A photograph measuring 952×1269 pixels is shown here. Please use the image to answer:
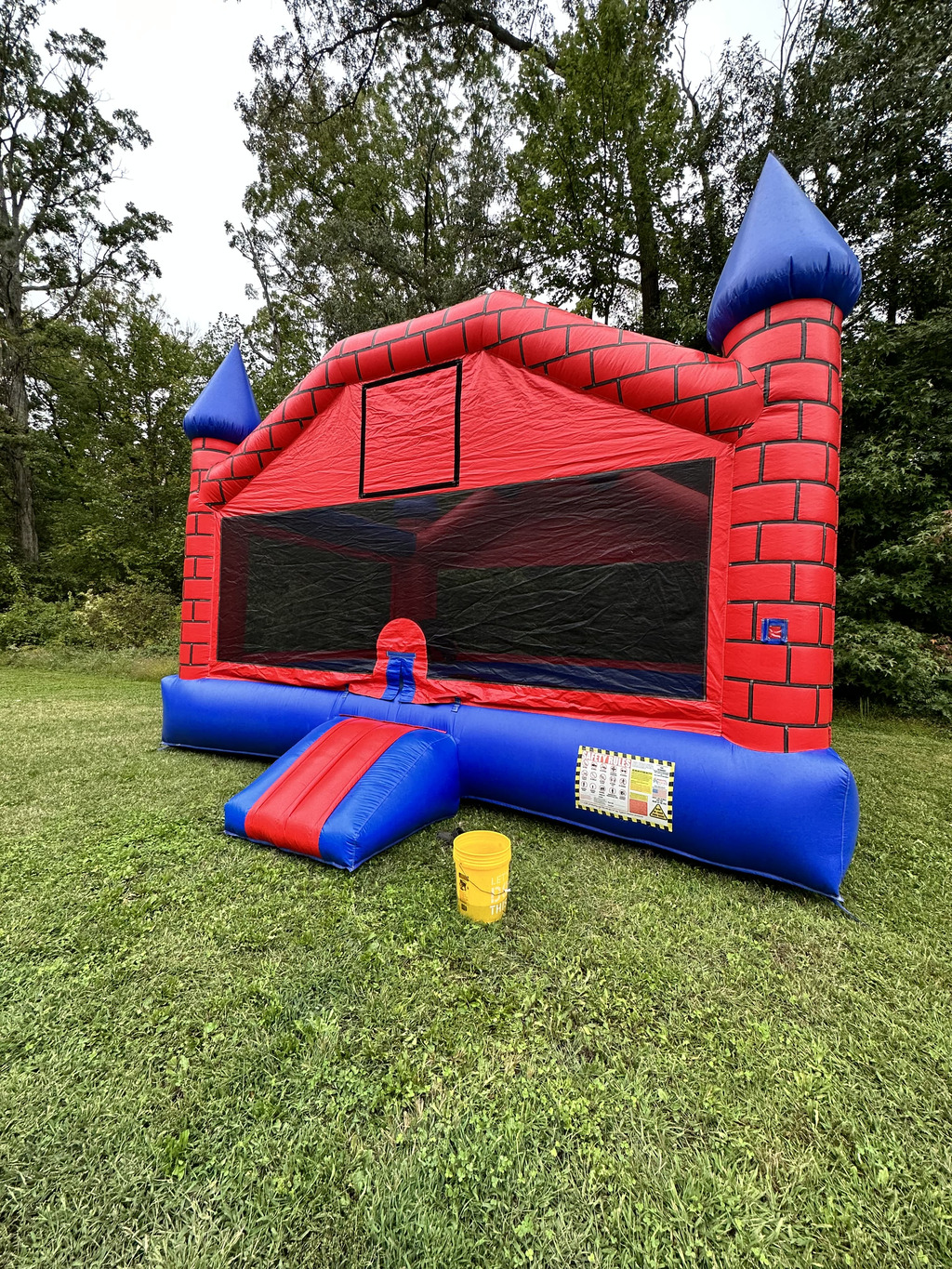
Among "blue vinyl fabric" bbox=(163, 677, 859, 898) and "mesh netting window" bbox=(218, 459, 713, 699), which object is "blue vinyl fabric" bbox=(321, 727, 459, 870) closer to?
"blue vinyl fabric" bbox=(163, 677, 859, 898)

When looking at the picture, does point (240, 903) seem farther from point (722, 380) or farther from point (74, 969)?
point (722, 380)

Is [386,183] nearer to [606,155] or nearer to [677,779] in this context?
[606,155]

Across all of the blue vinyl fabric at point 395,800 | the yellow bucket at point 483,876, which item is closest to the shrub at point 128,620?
the blue vinyl fabric at point 395,800

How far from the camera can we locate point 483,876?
5.63 feet

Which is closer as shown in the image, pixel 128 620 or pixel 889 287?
pixel 889 287

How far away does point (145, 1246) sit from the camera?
2.88 ft

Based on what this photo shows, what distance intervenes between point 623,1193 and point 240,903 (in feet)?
4.71

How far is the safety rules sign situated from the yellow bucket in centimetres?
67

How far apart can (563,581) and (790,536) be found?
997mm

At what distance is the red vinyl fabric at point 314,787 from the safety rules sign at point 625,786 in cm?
89

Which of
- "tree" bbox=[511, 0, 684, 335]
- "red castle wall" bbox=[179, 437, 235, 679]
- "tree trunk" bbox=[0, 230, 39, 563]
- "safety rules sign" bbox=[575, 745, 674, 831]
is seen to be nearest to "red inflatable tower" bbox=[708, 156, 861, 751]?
"safety rules sign" bbox=[575, 745, 674, 831]

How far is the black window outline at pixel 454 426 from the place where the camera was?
288 centimetres

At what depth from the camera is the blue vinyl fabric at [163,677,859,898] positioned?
6.32 feet

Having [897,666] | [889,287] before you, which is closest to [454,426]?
[897,666]
